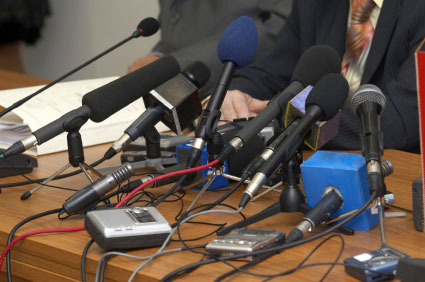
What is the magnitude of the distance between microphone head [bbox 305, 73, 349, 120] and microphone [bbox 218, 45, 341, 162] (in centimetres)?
9

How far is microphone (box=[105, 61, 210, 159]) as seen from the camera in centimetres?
116

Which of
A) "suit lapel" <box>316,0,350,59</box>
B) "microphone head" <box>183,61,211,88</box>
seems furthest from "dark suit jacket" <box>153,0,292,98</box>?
"microphone head" <box>183,61,211,88</box>

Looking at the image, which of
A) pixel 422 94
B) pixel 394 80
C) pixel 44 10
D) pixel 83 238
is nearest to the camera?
pixel 422 94

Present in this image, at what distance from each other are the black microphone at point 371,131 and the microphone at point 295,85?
12 centimetres

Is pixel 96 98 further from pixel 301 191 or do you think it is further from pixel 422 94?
pixel 422 94

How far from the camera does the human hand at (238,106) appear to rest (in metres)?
1.68

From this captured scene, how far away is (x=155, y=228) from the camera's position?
0.94 meters

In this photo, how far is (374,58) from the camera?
1.68m

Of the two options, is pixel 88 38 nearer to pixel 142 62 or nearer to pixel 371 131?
pixel 142 62

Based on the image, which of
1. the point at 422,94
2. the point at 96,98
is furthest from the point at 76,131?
the point at 422,94

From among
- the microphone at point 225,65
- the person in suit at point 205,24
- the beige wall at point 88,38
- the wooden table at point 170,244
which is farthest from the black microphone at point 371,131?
the beige wall at point 88,38

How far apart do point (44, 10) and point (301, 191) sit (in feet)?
11.8

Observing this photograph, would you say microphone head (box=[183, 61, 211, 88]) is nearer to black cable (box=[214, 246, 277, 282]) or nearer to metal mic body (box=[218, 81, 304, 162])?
metal mic body (box=[218, 81, 304, 162])

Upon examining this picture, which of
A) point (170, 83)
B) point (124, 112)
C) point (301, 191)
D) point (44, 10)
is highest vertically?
point (170, 83)
